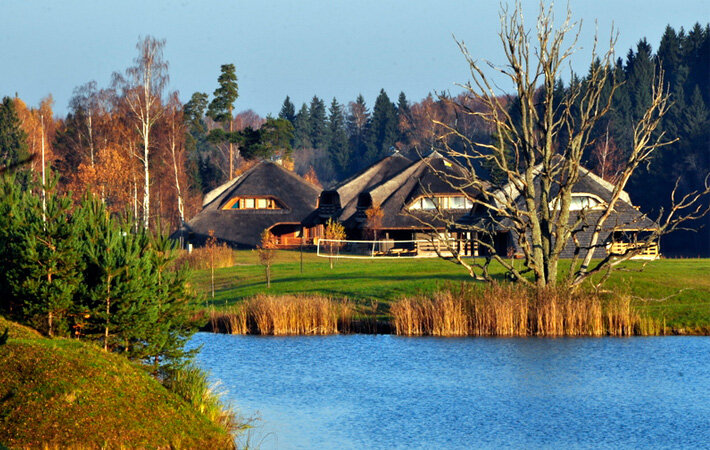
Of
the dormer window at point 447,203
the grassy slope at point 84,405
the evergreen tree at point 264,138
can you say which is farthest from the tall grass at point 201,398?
the evergreen tree at point 264,138

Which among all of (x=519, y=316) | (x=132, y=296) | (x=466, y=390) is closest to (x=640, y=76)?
(x=519, y=316)

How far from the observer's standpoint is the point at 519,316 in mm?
30922

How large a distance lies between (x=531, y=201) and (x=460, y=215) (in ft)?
118

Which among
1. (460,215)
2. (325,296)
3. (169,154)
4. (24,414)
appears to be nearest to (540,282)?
(325,296)

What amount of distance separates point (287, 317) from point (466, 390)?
1004 cm

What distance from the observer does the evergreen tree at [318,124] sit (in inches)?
7141

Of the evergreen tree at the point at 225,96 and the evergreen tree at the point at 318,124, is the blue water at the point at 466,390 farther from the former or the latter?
the evergreen tree at the point at 318,124

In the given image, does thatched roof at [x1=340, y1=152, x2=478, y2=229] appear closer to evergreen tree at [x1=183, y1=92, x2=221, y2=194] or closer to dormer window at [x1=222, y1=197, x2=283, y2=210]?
dormer window at [x1=222, y1=197, x2=283, y2=210]

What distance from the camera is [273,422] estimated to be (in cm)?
1967

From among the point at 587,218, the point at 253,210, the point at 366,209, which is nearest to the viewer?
the point at 587,218

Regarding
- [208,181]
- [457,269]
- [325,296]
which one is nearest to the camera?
[325,296]

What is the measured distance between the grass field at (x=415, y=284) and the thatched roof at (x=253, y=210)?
29.6 metres

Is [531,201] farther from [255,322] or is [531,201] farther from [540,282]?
[255,322]

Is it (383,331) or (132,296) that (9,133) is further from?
(132,296)
